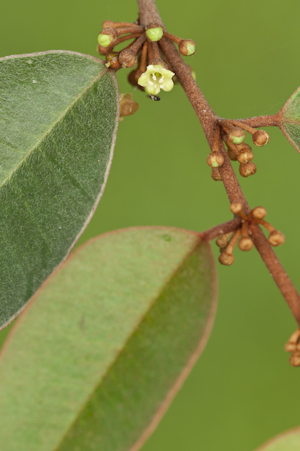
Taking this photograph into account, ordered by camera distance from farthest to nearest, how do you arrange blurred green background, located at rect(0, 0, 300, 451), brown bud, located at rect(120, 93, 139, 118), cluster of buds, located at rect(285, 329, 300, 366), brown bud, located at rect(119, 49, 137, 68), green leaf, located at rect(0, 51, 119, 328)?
blurred green background, located at rect(0, 0, 300, 451), brown bud, located at rect(120, 93, 139, 118), brown bud, located at rect(119, 49, 137, 68), green leaf, located at rect(0, 51, 119, 328), cluster of buds, located at rect(285, 329, 300, 366)

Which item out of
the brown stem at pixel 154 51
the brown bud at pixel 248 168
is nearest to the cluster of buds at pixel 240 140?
the brown bud at pixel 248 168

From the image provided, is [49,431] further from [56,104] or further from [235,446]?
[235,446]

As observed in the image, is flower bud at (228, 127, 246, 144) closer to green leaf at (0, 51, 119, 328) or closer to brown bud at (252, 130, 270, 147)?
brown bud at (252, 130, 270, 147)

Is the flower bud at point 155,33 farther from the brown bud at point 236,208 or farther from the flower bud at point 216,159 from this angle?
the brown bud at point 236,208

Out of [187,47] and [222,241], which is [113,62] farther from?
[222,241]

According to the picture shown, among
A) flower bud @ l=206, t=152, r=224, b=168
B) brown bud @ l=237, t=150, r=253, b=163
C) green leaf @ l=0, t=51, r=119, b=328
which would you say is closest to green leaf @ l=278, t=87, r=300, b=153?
brown bud @ l=237, t=150, r=253, b=163

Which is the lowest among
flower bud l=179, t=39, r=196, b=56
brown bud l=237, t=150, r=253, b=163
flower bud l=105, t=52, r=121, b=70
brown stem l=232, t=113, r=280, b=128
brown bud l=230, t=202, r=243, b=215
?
brown bud l=230, t=202, r=243, b=215

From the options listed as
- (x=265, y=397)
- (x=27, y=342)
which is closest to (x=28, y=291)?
(x=27, y=342)
